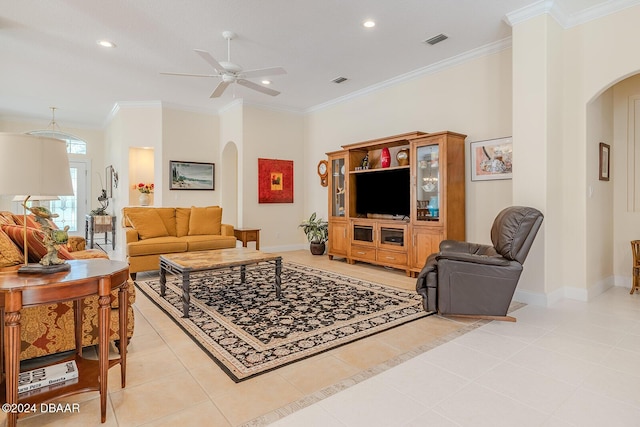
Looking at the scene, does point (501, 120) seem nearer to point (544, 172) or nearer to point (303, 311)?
point (544, 172)

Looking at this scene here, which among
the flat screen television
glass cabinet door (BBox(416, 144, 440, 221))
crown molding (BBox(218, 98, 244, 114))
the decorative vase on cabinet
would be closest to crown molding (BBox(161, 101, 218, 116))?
crown molding (BBox(218, 98, 244, 114))

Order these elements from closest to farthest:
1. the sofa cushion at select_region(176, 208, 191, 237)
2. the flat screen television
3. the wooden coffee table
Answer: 1. the wooden coffee table
2. the flat screen television
3. the sofa cushion at select_region(176, 208, 191, 237)

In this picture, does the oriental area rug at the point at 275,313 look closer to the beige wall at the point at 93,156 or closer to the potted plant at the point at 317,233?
the potted plant at the point at 317,233

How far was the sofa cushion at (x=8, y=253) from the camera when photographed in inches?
78.3

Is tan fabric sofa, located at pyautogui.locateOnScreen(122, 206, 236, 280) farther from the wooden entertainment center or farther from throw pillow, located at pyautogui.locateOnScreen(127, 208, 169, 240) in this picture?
the wooden entertainment center

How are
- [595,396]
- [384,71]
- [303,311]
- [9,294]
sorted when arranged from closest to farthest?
[9,294]
[595,396]
[303,311]
[384,71]

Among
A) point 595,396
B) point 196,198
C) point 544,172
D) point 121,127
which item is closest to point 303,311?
A: point 595,396

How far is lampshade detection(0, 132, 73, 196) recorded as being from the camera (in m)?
1.68

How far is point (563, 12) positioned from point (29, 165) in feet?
15.6

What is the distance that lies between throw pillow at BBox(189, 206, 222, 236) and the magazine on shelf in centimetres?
385

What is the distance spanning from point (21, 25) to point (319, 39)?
333 centimetres

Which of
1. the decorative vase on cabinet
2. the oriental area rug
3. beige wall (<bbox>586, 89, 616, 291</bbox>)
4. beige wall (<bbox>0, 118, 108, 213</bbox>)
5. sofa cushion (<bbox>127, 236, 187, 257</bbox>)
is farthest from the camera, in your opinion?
beige wall (<bbox>0, 118, 108, 213</bbox>)

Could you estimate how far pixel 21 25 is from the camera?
3.95 m

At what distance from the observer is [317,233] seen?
6.92 metres
